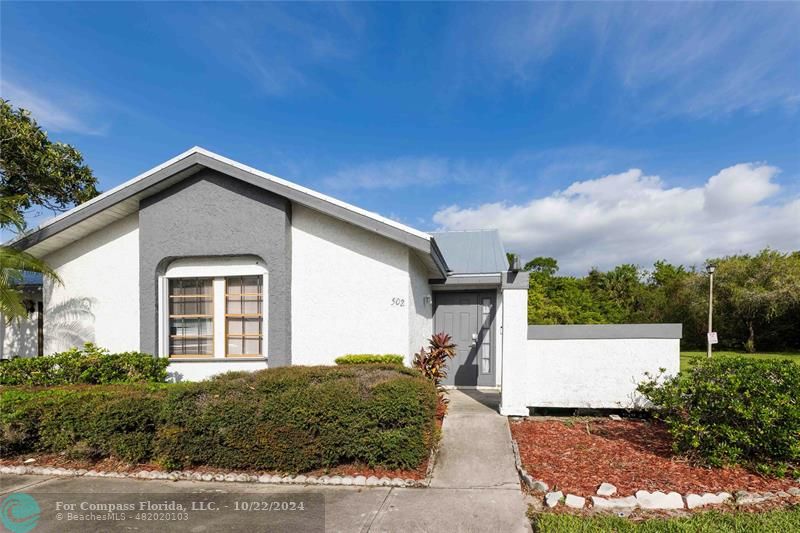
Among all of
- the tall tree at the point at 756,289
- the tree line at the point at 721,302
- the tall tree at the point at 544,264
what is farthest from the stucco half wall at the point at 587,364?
the tall tree at the point at 544,264

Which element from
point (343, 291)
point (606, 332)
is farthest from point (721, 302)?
point (343, 291)

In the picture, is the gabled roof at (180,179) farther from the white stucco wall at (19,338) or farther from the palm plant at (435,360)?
the white stucco wall at (19,338)

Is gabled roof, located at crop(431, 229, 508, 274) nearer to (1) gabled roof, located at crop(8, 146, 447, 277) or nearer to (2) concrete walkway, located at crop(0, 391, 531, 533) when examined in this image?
(1) gabled roof, located at crop(8, 146, 447, 277)

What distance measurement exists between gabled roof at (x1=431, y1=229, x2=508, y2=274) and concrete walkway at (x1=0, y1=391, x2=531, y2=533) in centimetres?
550

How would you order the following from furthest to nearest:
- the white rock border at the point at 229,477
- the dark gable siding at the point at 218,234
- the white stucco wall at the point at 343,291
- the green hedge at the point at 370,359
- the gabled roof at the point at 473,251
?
the gabled roof at the point at 473,251 < the dark gable siding at the point at 218,234 < the white stucco wall at the point at 343,291 < the green hedge at the point at 370,359 < the white rock border at the point at 229,477

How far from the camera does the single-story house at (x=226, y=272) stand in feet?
26.9

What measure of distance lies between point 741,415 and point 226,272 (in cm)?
898

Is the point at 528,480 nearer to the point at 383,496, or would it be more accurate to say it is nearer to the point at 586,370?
the point at 383,496

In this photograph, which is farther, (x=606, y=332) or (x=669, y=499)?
(x=606, y=332)

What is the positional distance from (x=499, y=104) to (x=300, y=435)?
11368mm

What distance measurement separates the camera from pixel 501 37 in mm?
9258

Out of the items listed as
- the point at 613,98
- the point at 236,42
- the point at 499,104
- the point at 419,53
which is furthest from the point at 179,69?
the point at 613,98

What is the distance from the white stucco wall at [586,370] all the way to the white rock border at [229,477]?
287 centimetres

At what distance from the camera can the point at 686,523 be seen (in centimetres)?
361
